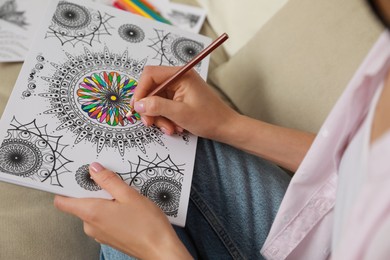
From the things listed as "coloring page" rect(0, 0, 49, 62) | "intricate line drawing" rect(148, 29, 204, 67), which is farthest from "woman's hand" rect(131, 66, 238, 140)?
"coloring page" rect(0, 0, 49, 62)

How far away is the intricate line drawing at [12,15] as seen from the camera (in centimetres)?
101

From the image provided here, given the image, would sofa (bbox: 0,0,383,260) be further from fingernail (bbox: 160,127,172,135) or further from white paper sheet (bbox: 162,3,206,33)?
fingernail (bbox: 160,127,172,135)

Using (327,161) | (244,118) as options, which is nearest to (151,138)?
(244,118)

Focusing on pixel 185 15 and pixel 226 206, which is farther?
pixel 185 15

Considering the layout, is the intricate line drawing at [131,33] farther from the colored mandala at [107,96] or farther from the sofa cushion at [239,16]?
the sofa cushion at [239,16]

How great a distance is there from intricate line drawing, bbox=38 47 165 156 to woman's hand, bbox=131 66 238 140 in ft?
0.11

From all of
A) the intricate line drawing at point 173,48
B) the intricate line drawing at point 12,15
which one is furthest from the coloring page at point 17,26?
the intricate line drawing at point 173,48

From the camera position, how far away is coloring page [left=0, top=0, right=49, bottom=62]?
970mm

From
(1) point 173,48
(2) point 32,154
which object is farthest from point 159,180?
(1) point 173,48

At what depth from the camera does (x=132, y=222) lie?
679 millimetres

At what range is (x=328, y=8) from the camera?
0.94 m

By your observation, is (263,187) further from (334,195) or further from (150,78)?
(150,78)

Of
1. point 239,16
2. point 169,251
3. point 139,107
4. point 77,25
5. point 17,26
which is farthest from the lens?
point 239,16

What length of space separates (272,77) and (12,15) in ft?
1.87
